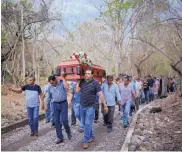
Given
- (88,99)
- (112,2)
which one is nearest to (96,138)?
(88,99)

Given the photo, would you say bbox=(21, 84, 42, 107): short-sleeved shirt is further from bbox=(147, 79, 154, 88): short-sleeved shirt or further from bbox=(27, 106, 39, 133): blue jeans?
bbox=(147, 79, 154, 88): short-sleeved shirt

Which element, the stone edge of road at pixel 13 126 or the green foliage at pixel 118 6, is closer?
the stone edge of road at pixel 13 126

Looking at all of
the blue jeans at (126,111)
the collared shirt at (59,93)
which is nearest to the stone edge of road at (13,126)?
the collared shirt at (59,93)

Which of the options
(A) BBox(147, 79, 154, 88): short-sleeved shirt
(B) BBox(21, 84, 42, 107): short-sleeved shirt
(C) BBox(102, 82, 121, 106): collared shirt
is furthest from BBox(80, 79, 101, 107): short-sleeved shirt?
(A) BBox(147, 79, 154, 88): short-sleeved shirt

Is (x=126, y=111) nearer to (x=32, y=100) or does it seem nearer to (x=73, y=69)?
(x=73, y=69)

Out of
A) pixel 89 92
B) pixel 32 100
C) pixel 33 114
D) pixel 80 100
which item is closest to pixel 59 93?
pixel 80 100

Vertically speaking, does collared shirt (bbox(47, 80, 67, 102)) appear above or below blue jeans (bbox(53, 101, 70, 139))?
above

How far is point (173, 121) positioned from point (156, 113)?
337cm

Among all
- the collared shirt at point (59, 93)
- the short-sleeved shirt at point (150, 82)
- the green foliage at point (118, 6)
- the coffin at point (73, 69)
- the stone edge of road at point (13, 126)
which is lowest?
the stone edge of road at point (13, 126)

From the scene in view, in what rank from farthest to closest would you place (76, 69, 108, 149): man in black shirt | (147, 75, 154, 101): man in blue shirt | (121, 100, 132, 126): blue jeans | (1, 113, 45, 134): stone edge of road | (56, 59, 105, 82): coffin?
(147, 75, 154, 101): man in blue shirt
(121, 100, 132, 126): blue jeans
(1, 113, 45, 134): stone edge of road
(56, 59, 105, 82): coffin
(76, 69, 108, 149): man in black shirt

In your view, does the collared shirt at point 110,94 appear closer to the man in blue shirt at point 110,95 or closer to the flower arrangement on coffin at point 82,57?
the man in blue shirt at point 110,95

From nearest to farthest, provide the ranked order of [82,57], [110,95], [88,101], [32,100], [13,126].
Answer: [88,101], [32,100], [110,95], [82,57], [13,126]

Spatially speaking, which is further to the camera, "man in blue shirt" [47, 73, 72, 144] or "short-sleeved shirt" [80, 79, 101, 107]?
"man in blue shirt" [47, 73, 72, 144]

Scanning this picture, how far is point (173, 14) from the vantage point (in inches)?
813
